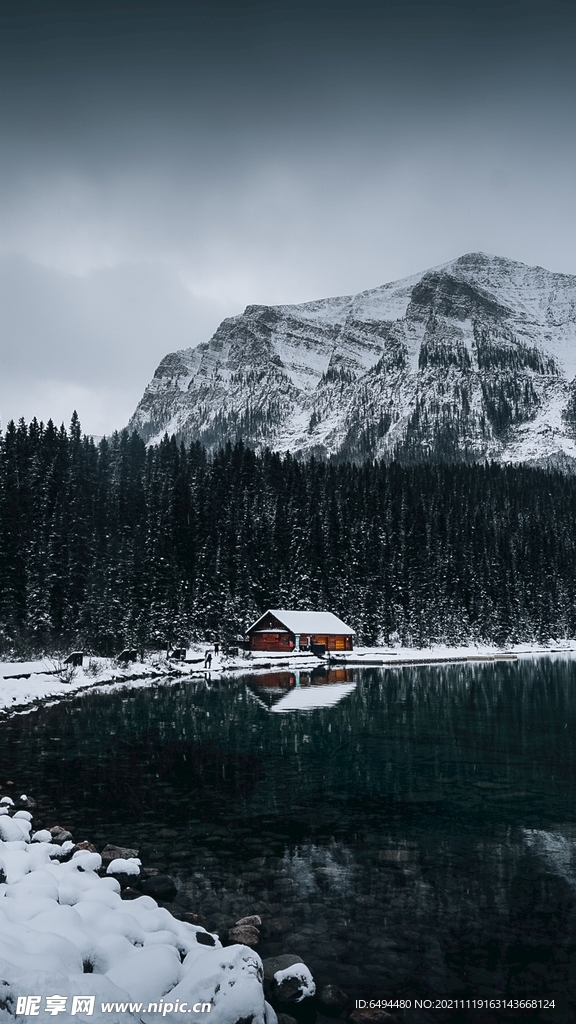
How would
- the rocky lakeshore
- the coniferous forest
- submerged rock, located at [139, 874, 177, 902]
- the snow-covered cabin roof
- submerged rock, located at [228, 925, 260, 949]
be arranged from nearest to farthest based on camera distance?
the rocky lakeshore < submerged rock, located at [228, 925, 260, 949] < submerged rock, located at [139, 874, 177, 902] < the coniferous forest < the snow-covered cabin roof

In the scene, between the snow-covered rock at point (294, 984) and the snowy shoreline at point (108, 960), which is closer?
the snowy shoreline at point (108, 960)

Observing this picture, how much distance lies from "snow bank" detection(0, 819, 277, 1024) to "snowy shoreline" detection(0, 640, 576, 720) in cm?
2632

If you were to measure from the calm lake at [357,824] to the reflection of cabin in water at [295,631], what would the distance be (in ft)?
150

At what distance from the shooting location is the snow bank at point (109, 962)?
6.51m

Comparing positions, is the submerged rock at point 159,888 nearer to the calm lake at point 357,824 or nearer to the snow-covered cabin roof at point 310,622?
the calm lake at point 357,824

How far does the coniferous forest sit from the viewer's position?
73750 millimetres

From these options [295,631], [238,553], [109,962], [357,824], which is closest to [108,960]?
[109,962]

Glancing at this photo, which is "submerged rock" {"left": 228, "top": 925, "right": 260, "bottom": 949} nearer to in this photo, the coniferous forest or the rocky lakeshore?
the rocky lakeshore

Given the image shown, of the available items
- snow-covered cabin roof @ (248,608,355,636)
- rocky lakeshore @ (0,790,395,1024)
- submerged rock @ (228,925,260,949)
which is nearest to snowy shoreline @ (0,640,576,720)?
snow-covered cabin roof @ (248,608,355,636)

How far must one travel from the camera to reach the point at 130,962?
7684 mm

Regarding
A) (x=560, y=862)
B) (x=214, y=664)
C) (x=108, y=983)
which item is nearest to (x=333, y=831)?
(x=560, y=862)

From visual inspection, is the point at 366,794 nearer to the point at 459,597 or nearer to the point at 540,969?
the point at 540,969

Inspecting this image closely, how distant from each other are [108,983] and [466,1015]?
15.1ft

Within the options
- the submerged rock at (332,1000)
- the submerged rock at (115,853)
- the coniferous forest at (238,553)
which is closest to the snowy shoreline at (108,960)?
the submerged rock at (332,1000)
